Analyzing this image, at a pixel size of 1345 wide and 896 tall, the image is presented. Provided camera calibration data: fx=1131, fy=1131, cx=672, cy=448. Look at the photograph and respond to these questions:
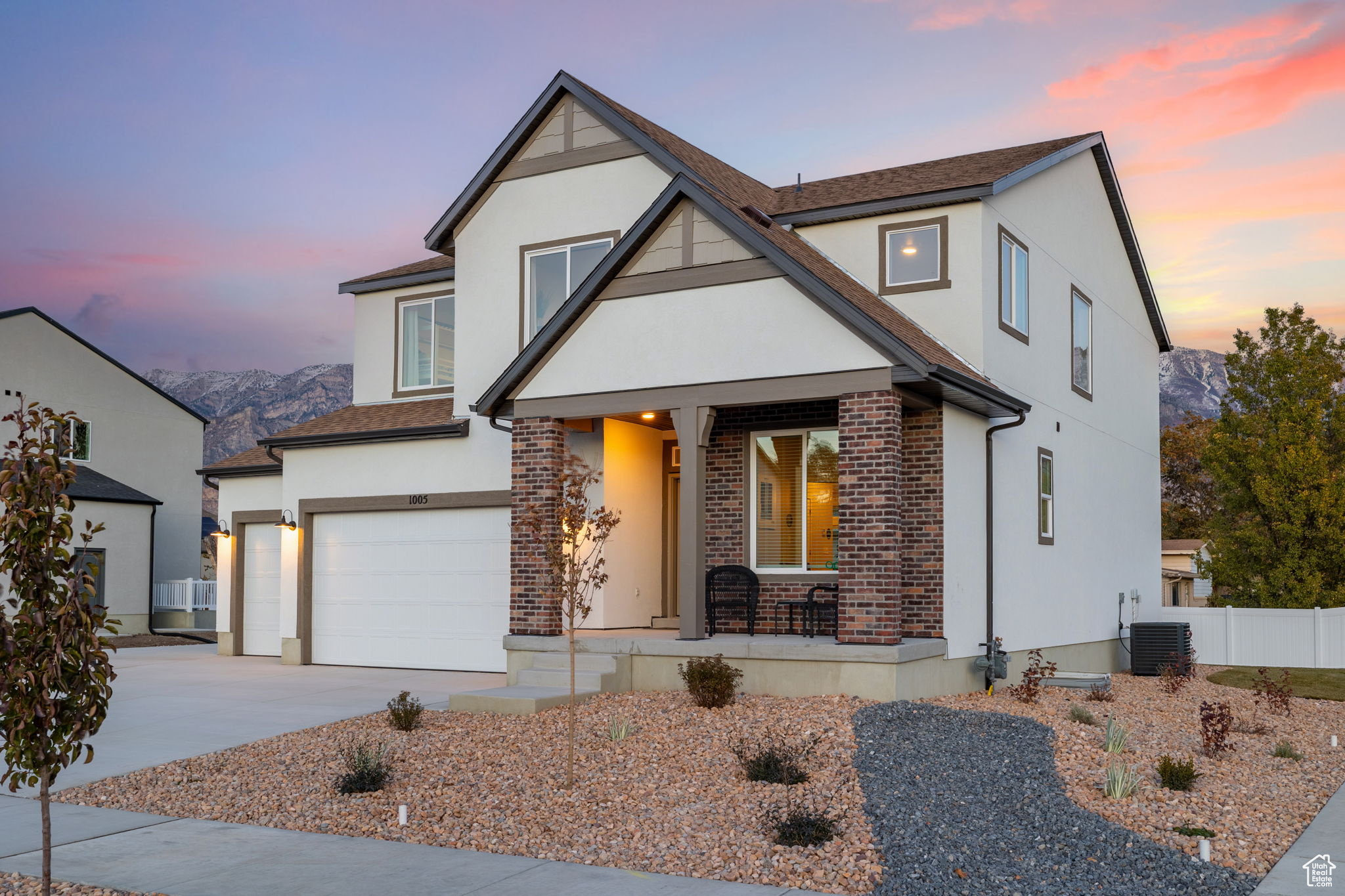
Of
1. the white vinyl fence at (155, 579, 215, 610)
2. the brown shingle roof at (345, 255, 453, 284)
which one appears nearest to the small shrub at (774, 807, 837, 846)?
the brown shingle roof at (345, 255, 453, 284)

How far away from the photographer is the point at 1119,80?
57.5 ft

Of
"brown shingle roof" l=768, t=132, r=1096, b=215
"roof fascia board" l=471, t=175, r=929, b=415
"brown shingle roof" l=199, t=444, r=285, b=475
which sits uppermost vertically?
"brown shingle roof" l=768, t=132, r=1096, b=215

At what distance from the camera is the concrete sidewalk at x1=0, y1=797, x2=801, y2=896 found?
6645 mm

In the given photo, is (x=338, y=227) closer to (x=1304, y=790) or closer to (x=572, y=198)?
(x=572, y=198)

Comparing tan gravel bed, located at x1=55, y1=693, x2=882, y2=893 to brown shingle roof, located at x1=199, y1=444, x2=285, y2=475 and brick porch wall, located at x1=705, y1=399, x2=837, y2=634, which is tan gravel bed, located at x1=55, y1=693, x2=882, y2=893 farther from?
brown shingle roof, located at x1=199, y1=444, x2=285, y2=475

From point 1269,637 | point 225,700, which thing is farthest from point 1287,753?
point 225,700

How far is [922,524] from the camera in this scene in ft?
42.9

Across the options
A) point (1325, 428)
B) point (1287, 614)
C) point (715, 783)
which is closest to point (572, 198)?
point (715, 783)

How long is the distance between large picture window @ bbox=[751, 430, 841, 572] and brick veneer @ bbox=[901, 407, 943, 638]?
151 cm

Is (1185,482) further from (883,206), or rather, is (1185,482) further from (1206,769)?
(1206,769)

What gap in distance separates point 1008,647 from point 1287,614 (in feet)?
31.0

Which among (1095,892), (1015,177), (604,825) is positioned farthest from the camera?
(1015,177)

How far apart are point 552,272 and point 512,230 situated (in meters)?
0.98

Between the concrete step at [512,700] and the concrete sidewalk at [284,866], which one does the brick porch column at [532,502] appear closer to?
the concrete step at [512,700]
